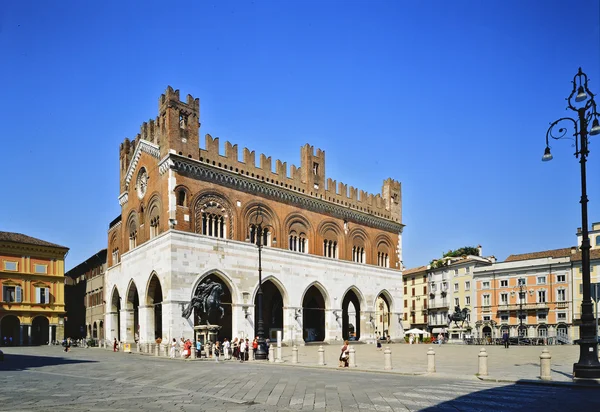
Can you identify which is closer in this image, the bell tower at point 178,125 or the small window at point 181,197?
the small window at point 181,197

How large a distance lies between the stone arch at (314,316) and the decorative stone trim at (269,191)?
20.1ft

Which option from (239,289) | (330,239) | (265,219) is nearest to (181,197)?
(239,289)

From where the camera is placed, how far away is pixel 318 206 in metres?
41.5

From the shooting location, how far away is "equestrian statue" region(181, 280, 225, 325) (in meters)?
30.0

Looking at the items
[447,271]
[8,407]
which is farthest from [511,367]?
[447,271]

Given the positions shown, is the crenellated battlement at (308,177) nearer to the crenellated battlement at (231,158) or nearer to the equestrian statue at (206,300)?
the crenellated battlement at (231,158)

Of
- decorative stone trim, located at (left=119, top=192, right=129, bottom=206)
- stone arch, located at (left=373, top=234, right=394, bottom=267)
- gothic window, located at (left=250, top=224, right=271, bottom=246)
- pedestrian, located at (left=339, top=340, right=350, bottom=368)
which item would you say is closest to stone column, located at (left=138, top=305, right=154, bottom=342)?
gothic window, located at (left=250, top=224, right=271, bottom=246)

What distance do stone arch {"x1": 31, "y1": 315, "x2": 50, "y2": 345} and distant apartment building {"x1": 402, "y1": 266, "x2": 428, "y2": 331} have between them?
4081 centimetres

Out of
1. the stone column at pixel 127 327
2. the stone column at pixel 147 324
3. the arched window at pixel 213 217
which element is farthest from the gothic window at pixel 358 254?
the stone column at pixel 127 327

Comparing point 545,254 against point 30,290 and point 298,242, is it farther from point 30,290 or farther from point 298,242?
point 30,290

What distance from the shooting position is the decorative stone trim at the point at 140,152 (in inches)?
1351

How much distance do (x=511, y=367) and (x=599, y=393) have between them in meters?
7.00

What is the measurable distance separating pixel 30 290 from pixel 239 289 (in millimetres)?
25514

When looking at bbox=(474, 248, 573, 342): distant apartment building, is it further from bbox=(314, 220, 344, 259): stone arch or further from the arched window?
the arched window
